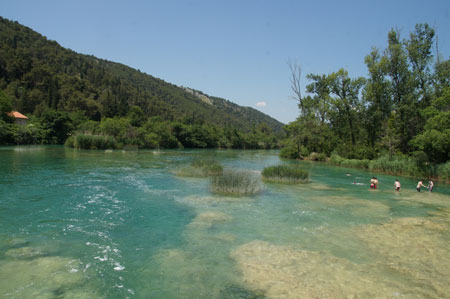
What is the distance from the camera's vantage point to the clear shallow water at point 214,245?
8047mm

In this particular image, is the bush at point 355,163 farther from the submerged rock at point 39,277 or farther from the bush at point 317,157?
the submerged rock at point 39,277

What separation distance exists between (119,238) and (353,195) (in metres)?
18.6

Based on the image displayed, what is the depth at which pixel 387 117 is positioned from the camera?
52875 millimetres

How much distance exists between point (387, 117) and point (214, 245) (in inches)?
2040

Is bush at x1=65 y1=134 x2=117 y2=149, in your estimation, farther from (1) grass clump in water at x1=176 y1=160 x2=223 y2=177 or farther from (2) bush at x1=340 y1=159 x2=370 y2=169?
(2) bush at x1=340 y1=159 x2=370 y2=169

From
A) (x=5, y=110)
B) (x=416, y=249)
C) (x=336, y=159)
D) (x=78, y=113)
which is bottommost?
(x=416, y=249)

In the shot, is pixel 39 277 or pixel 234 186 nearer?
pixel 39 277

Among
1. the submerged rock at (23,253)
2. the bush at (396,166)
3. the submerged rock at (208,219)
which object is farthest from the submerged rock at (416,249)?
the bush at (396,166)

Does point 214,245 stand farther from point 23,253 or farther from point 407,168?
point 407,168

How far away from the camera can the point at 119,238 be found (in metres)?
12.0

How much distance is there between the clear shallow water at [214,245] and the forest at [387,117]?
17649mm

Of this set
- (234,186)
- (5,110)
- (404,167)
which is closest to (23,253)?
(234,186)

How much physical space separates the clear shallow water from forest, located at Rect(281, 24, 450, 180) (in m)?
17.6

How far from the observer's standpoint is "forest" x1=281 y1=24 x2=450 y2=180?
3488cm
